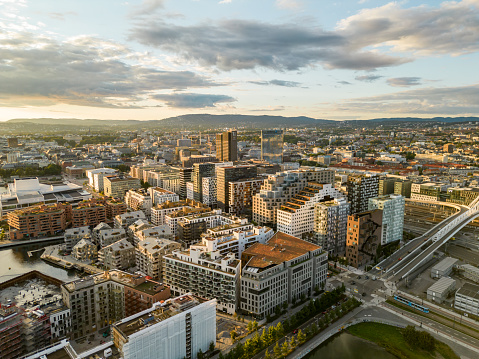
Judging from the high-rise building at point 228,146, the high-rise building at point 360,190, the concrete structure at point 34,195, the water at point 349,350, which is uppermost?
the high-rise building at point 228,146

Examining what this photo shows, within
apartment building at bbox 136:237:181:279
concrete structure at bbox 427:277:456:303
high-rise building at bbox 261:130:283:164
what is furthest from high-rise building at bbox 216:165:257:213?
high-rise building at bbox 261:130:283:164

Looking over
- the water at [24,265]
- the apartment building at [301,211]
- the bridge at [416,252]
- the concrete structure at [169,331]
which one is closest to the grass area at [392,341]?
the bridge at [416,252]

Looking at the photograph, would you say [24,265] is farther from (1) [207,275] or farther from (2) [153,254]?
(1) [207,275]

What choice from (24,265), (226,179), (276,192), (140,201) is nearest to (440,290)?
(276,192)

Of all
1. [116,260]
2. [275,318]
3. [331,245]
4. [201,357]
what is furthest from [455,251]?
[116,260]

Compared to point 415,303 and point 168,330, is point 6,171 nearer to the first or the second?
point 168,330

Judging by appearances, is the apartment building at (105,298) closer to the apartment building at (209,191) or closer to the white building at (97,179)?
the apartment building at (209,191)
